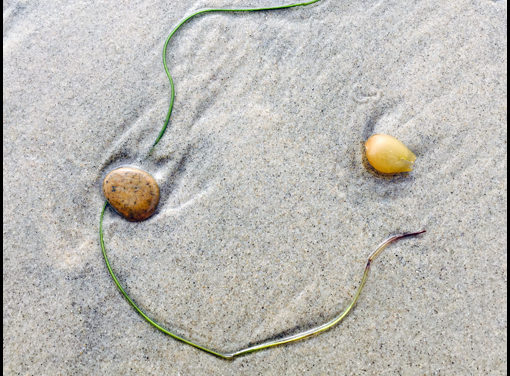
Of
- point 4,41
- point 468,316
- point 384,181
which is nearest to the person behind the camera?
point 468,316

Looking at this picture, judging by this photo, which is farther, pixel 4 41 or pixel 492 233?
pixel 4 41

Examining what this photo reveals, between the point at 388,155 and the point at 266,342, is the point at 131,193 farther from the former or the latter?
the point at 388,155

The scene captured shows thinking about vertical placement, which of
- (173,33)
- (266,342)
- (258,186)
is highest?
(173,33)

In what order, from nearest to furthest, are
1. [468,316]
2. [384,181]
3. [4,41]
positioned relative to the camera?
1. [468,316]
2. [384,181]
3. [4,41]

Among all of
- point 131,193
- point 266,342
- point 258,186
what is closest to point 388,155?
point 258,186

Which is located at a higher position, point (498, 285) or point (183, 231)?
point (183, 231)

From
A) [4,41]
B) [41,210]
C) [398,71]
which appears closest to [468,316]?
[398,71]

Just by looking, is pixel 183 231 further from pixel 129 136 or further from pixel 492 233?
pixel 492 233
